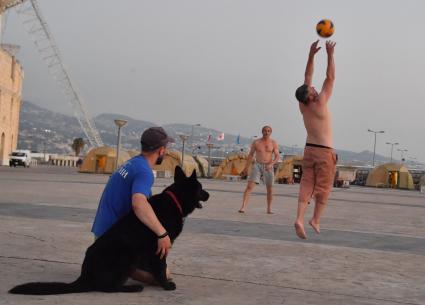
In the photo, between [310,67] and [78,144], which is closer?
[310,67]

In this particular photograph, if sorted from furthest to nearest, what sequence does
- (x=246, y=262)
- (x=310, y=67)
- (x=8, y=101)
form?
(x=8, y=101), (x=310, y=67), (x=246, y=262)

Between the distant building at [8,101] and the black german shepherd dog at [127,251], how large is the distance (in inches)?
2272

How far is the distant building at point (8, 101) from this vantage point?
5872cm

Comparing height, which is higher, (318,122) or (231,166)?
(231,166)

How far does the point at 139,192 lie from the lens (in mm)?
3623

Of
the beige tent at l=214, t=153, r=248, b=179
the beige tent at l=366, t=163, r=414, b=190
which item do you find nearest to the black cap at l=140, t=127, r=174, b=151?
the beige tent at l=214, t=153, r=248, b=179

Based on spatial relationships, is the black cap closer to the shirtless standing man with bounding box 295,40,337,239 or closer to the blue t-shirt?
the blue t-shirt

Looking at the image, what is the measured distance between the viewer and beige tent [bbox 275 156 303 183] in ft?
157

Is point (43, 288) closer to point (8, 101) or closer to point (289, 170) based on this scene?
point (289, 170)

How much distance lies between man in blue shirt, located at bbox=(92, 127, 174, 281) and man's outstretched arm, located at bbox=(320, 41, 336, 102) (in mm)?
2424

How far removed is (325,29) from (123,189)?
12.5 feet

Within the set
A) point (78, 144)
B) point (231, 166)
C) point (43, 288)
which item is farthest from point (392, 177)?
point (78, 144)

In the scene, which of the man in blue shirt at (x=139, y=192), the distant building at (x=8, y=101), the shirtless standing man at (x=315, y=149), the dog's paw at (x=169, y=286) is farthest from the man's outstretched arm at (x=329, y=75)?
the distant building at (x=8, y=101)

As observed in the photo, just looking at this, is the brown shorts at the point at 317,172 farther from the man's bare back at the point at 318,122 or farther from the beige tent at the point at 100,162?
the beige tent at the point at 100,162
